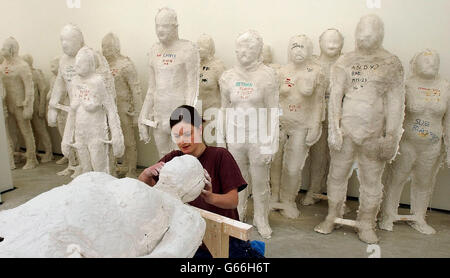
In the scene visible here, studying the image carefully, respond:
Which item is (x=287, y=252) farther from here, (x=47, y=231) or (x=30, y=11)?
(x=30, y=11)

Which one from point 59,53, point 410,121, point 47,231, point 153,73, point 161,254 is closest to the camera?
point 47,231

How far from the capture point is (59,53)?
7.05m

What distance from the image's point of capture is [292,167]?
4.32 metres

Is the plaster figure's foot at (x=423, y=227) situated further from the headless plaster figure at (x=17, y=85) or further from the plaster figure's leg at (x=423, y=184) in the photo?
the headless plaster figure at (x=17, y=85)

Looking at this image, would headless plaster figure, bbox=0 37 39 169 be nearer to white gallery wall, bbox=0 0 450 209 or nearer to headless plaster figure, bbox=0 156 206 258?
white gallery wall, bbox=0 0 450 209

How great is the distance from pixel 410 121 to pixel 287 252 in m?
1.85

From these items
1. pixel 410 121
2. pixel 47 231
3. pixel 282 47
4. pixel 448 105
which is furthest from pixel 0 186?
pixel 448 105

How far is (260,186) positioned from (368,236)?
1.18m

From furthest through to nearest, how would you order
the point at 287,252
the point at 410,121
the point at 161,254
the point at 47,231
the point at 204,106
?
the point at 204,106 < the point at 410,121 < the point at 287,252 < the point at 161,254 < the point at 47,231

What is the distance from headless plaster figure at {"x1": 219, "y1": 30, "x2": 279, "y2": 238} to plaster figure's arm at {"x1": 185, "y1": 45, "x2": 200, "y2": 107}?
0.49 metres

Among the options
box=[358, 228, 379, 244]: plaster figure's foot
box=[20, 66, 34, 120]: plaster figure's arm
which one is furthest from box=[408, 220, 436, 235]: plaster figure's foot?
box=[20, 66, 34, 120]: plaster figure's arm

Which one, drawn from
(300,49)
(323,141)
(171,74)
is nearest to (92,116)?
(171,74)

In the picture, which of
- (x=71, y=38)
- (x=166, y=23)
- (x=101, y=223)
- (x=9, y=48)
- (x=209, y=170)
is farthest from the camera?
(x=9, y=48)

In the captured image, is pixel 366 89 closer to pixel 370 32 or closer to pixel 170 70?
pixel 370 32
